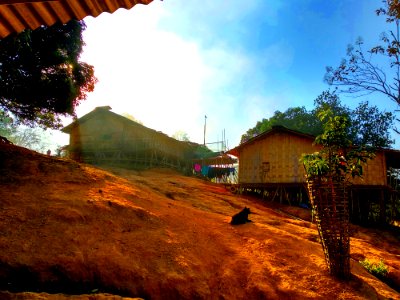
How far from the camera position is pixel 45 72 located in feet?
41.9

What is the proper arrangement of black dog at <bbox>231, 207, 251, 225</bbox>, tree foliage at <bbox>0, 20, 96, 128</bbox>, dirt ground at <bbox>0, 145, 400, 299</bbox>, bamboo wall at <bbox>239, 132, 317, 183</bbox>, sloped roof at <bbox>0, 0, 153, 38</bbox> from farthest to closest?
bamboo wall at <bbox>239, 132, 317, 183</bbox>, tree foliage at <bbox>0, 20, 96, 128</bbox>, black dog at <bbox>231, 207, 251, 225</bbox>, dirt ground at <bbox>0, 145, 400, 299</bbox>, sloped roof at <bbox>0, 0, 153, 38</bbox>

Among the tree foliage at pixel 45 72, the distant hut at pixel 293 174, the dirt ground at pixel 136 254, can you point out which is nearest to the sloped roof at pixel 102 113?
the distant hut at pixel 293 174

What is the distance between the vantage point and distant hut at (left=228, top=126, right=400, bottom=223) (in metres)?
21.0

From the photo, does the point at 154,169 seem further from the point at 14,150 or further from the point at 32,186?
the point at 32,186

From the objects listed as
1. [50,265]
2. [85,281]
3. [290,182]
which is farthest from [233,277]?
[290,182]

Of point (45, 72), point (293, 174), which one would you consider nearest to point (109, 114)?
point (45, 72)

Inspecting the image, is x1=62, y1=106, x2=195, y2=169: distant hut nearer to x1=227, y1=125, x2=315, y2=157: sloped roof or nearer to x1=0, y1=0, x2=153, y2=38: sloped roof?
x1=227, y1=125, x2=315, y2=157: sloped roof

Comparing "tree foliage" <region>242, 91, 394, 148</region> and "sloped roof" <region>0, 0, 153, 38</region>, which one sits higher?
"tree foliage" <region>242, 91, 394, 148</region>

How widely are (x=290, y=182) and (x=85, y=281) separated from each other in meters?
20.1

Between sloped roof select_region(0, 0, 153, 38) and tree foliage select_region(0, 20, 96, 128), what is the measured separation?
898cm

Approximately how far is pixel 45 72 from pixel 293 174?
700 inches

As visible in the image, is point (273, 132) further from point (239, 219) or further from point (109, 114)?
point (109, 114)

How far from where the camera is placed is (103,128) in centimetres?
3231

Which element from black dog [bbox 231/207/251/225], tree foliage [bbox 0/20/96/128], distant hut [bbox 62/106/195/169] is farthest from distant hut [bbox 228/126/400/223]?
tree foliage [bbox 0/20/96/128]
